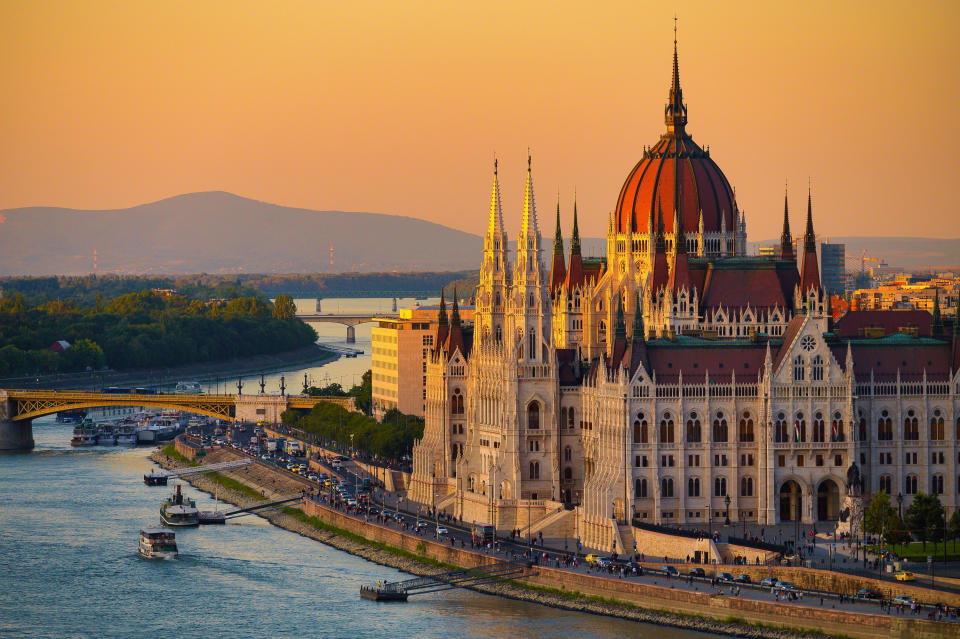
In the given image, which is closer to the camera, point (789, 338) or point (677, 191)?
point (789, 338)

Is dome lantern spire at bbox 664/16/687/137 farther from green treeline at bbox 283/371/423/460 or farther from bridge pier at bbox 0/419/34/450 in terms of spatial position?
bridge pier at bbox 0/419/34/450

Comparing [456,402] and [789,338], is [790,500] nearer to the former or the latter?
[789,338]

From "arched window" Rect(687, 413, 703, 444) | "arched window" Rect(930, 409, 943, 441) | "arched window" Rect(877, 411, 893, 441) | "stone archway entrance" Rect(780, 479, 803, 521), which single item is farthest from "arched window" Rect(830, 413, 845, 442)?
"arched window" Rect(687, 413, 703, 444)

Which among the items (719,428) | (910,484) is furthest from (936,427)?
(719,428)

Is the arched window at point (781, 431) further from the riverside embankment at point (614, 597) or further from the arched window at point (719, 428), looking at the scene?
the riverside embankment at point (614, 597)

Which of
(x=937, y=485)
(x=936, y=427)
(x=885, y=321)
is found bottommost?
(x=937, y=485)

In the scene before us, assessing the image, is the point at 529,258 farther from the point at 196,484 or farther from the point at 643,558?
the point at 196,484

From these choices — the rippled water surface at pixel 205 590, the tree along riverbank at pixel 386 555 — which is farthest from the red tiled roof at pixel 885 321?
the rippled water surface at pixel 205 590
